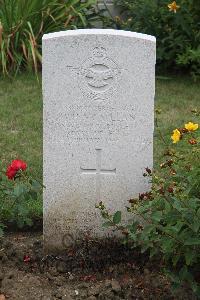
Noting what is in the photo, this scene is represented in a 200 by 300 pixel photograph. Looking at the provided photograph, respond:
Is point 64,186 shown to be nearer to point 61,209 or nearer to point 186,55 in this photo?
point 61,209

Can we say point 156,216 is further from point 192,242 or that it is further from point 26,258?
point 26,258

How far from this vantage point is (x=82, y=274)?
15.0 ft

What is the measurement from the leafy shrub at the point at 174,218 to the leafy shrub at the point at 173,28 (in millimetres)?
4384

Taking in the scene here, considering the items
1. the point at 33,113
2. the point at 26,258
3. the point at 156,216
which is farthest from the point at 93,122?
the point at 33,113

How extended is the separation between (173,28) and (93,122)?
4.72 metres

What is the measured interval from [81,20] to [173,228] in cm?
599

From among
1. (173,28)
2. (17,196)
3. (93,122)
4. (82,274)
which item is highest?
(173,28)

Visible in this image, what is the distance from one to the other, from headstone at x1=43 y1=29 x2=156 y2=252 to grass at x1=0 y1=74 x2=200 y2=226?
1.37 metres

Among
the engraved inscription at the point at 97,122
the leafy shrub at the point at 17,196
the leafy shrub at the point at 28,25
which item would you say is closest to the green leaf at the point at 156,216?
the engraved inscription at the point at 97,122

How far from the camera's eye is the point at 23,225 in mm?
5012

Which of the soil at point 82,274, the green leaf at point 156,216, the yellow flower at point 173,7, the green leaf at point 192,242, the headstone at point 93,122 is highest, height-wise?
the yellow flower at point 173,7

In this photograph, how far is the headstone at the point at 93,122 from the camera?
14.7 ft

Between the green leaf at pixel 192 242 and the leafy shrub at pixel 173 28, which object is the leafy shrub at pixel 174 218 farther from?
the leafy shrub at pixel 173 28

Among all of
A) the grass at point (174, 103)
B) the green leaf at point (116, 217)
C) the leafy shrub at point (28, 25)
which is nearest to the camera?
the green leaf at point (116, 217)
